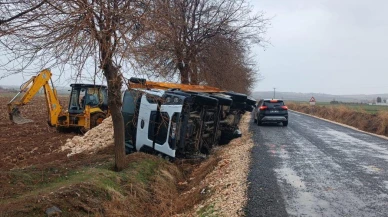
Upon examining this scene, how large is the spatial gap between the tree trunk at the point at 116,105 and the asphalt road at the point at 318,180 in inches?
125

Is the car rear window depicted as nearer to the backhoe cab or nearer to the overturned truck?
the backhoe cab

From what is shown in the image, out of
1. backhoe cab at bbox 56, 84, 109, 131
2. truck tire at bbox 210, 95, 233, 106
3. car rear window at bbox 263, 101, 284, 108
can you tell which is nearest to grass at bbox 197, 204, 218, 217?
truck tire at bbox 210, 95, 233, 106

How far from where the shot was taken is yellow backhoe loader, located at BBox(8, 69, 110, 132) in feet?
62.4

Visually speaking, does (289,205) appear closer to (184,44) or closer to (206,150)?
(206,150)

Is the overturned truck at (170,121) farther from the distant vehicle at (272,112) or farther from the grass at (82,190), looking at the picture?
the distant vehicle at (272,112)

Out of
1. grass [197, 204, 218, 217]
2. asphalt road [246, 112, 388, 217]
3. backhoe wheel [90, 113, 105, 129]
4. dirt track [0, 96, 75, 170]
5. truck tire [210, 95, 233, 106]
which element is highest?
truck tire [210, 95, 233, 106]

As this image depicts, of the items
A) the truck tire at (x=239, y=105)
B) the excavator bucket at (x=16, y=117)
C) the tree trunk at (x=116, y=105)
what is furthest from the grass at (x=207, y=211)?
the excavator bucket at (x=16, y=117)

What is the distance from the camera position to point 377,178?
10.0m

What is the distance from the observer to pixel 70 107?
807 inches

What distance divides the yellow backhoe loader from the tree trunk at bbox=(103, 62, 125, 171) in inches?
357

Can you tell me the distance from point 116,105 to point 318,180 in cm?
501

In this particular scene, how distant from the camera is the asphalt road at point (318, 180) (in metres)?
7.46

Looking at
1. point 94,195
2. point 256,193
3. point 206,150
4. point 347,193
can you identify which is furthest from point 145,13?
point 206,150

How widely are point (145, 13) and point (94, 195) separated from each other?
3.59m
